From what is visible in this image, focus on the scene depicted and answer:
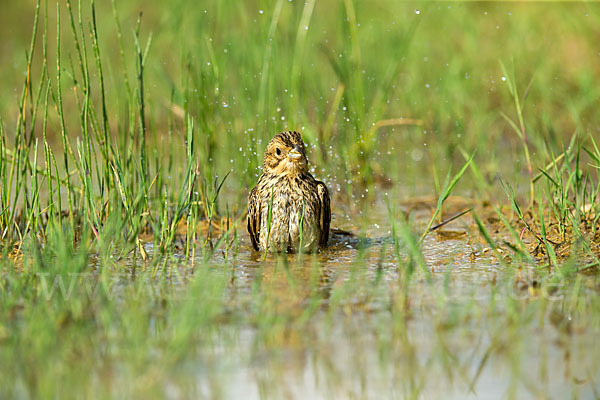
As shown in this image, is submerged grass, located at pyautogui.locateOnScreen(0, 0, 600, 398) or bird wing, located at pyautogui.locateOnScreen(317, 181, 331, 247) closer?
submerged grass, located at pyautogui.locateOnScreen(0, 0, 600, 398)

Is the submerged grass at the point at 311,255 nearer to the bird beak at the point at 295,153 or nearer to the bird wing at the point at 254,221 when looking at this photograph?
the bird wing at the point at 254,221

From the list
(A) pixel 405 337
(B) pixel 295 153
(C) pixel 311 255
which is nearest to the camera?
(A) pixel 405 337

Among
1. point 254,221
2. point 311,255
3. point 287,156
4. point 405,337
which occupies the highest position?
point 287,156

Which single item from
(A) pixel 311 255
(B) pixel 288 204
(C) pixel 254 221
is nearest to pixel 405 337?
(A) pixel 311 255

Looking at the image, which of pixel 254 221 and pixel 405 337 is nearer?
pixel 405 337

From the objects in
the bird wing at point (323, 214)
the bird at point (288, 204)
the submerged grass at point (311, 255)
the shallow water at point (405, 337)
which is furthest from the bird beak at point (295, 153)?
the shallow water at point (405, 337)

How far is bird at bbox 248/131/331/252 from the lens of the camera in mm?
5152

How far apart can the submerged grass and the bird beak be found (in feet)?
1.61

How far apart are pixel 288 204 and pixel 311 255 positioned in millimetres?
324

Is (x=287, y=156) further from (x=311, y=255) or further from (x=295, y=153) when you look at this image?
(x=311, y=255)

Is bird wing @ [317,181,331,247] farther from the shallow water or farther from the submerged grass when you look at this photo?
the shallow water

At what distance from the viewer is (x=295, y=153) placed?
17.1ft

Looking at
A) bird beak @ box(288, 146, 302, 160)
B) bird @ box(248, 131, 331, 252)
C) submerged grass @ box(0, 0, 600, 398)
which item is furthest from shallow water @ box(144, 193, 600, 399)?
bird beak @ box(288, 146, 302, 160)

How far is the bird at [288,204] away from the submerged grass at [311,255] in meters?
0.19
